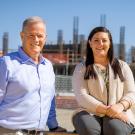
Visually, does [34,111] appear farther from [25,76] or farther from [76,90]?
[76,90]

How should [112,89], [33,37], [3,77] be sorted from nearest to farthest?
1. [3,77]
2. [33,37]
3. [112,89]

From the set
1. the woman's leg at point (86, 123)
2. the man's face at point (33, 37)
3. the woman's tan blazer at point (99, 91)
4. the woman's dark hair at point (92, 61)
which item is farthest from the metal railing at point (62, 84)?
the man's face at point (33, 37)

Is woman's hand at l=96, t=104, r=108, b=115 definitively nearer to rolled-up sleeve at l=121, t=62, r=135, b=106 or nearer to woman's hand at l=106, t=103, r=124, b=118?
woman's hand at l=106, t=103, r=124, b=118

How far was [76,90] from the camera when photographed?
3389 millimetres

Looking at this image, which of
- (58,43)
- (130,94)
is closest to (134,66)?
(58,43)

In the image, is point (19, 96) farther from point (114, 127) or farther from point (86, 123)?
point (114, 127)

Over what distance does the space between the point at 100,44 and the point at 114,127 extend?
703 mm

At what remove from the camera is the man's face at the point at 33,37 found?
10.2 feet

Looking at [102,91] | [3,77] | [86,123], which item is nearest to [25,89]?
[3,77]

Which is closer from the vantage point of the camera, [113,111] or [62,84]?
[113,111]

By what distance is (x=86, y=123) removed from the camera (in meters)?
3.15

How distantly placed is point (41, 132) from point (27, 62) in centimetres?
52

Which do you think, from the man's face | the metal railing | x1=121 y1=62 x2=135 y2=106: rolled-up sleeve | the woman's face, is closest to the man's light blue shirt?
the man's face

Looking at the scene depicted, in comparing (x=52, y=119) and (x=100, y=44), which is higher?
(x=100, y=44)
